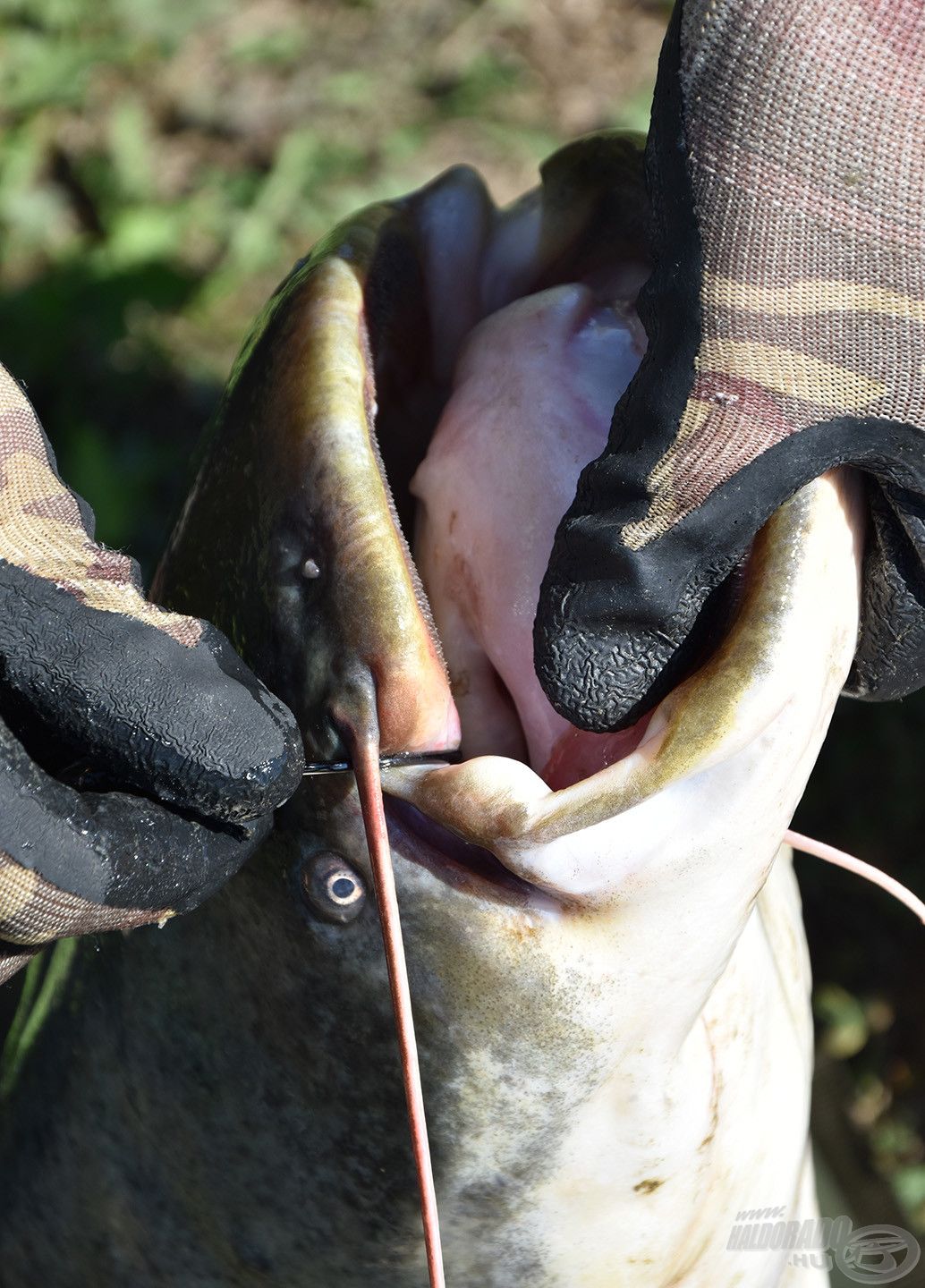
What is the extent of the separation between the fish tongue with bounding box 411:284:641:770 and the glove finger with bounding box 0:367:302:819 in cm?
32

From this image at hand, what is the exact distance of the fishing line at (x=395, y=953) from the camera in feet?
4.46

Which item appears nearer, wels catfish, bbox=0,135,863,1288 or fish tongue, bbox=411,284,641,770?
wels catfish, bbox=0,135,863,1288

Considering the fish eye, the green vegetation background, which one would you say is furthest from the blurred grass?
the fish eye

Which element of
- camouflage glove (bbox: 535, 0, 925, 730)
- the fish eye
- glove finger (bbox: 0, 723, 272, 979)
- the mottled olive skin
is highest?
camouflage glove (bbox: 535, 0, 925, 730)

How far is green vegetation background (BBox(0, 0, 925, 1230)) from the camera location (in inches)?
153

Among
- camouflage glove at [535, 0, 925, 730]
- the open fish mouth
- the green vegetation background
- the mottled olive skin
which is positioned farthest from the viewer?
the green vegetation background

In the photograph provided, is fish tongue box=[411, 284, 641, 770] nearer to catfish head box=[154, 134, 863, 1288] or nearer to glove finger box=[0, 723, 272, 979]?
catfish head box=[154, 134, 863, 1288]

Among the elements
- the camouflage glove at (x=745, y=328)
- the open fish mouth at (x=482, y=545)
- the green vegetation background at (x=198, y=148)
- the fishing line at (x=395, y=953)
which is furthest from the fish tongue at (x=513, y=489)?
the green vegetation background at (x=198, y=148)

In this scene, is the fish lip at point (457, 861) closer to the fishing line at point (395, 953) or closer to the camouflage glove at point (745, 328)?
the fishing line at point (395, 953)

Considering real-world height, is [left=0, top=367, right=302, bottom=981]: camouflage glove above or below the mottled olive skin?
above

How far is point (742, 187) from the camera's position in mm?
1268

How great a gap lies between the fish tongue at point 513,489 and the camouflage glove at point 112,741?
316 mm

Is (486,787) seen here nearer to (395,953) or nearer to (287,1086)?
(395,953)

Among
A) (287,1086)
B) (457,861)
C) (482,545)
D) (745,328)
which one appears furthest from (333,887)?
(745,328)
